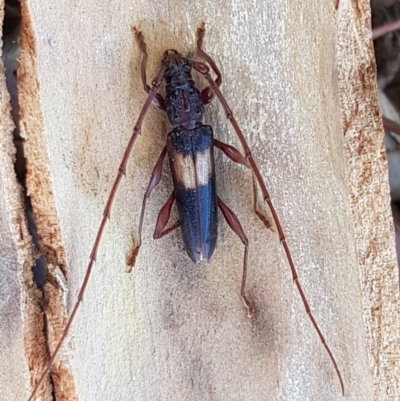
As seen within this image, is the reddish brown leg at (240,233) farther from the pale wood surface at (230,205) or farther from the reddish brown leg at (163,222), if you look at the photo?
the reddish brown leg at (163,222)

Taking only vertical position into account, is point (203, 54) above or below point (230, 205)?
above

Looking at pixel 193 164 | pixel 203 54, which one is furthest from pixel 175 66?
pixel 193 164

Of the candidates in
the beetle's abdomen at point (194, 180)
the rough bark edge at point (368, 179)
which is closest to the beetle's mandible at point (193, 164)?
the beetle's abdomen at point (194, 180)

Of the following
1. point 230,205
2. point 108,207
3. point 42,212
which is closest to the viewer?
point 108,207

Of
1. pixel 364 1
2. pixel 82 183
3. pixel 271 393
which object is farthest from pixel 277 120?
pixel 271 393

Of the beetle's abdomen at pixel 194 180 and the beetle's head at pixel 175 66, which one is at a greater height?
A: the beetle's head at pixel 175 66

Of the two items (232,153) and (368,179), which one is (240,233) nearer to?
(232,153)
